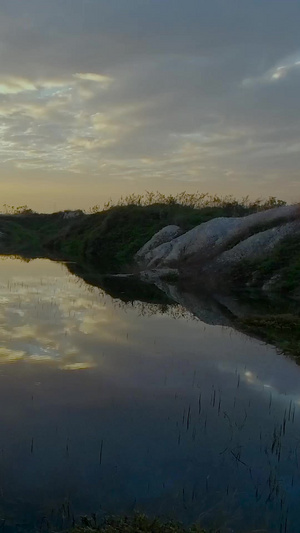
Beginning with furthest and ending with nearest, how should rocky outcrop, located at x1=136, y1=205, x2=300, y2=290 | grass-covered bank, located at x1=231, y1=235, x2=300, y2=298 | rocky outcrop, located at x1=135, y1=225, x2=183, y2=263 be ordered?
rocky outcrop, located at x1=135, y1=225, x2=183, y2=263 < rocky outcrop, located at x1=136, y1=205, x2=300, y2=290 < grass-covered bank, located at x1=231, y1=235, x2=300, y2=298

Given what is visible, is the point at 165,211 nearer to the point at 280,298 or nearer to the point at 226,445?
the point at 280,298

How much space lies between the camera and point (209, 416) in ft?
34.2

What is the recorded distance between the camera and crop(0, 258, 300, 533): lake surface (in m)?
7.25

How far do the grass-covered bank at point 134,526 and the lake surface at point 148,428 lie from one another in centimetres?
28

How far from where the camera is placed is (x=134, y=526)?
650 cm

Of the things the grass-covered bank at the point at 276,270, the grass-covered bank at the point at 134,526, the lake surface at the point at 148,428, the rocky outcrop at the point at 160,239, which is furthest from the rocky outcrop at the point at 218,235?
the grass-covered bank at the point at 134,526

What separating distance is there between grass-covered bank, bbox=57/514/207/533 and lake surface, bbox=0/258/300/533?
11.1 inches

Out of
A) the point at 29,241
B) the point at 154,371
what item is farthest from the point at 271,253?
the point at 29,241

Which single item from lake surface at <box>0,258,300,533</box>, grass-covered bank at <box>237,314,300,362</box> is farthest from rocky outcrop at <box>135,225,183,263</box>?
lake surface at <box>0,258,300,533</box>

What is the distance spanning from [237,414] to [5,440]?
4399mm

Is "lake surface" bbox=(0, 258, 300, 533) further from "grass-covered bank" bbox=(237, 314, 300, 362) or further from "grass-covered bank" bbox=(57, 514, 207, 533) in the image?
"grass-covered bank" bbox=(237, 314, 300, 362)

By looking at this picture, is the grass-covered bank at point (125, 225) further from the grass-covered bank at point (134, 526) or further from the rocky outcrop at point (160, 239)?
the grass-covered bank at point (134, 526)

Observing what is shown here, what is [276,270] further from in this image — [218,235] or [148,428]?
[148,428]

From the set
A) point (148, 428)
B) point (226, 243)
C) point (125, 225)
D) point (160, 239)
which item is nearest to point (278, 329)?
point (148, 428)
